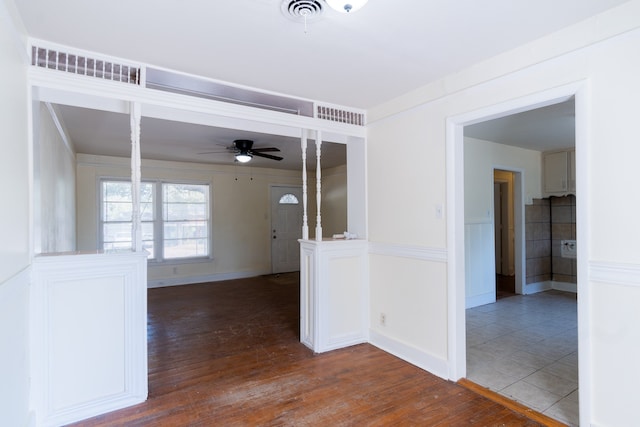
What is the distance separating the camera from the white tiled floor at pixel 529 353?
92.7 inches

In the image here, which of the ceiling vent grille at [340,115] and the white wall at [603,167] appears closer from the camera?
the white wall at [603,167]

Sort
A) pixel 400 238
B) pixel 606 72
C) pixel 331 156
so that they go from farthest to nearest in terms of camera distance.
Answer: pixel 331 156 → pixel 400 238 → pixel 606 72

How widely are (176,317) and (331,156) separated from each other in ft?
11.6

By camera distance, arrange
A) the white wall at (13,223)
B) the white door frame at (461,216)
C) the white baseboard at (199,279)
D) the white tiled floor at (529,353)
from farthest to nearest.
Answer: the white baseboard at (199,279)
the white tiled floor at (529,353)
the white door frame at (461,216)
the white wall at (13,223)

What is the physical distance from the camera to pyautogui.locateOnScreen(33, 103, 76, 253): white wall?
7.15ft

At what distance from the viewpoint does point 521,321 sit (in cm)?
399

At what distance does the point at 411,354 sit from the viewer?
2.93 m

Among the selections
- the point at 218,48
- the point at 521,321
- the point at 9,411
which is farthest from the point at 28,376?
the point at 521,321

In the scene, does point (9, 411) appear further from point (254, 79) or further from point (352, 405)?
point (254, 79)

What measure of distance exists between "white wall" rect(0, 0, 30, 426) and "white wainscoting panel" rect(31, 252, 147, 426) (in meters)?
0.16

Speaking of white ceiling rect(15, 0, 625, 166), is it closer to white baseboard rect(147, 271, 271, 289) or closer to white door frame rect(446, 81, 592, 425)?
white door frame rect(446, 81, 592, 425)

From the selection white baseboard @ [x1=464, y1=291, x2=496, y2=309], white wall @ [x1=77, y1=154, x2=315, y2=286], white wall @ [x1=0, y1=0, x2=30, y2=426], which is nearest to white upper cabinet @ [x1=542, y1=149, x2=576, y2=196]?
white baseboard @ [x1=464, y1=291, x2=496, y2=309]

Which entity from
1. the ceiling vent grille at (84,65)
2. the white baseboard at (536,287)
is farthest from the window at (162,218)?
the white baseboard at (536,287)

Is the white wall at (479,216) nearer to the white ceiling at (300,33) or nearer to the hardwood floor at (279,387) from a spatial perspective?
the hardwood floor at (279,387)
